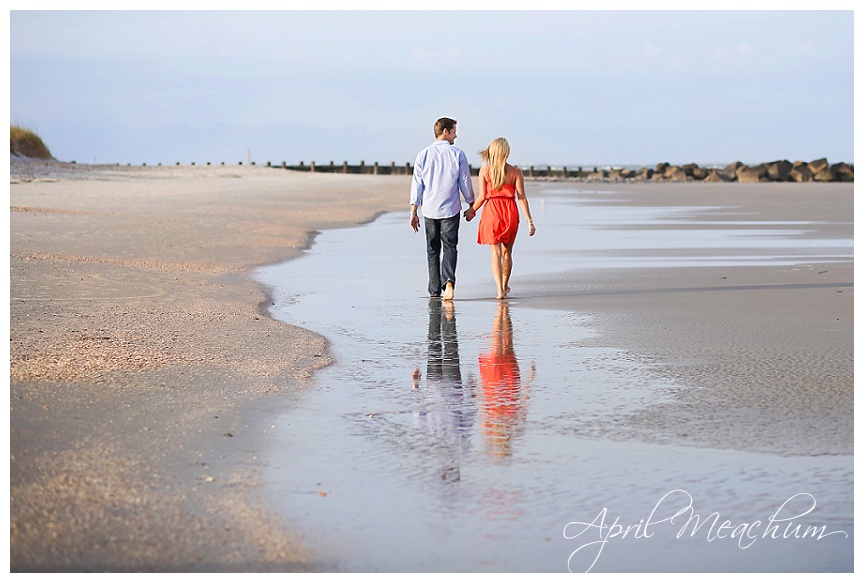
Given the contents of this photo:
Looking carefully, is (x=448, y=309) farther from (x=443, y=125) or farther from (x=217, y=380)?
(x=217, y=380)

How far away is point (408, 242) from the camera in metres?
19.3

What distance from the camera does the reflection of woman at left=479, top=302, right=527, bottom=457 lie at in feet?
18.0

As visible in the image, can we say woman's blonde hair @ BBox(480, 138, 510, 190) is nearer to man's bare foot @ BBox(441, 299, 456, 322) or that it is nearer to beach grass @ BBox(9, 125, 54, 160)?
man's bare foot @ BBox(441, 299, 456, 322)

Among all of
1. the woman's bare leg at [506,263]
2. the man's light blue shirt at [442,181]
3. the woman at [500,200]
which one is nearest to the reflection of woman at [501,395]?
the woman's bare leg at [506,263]

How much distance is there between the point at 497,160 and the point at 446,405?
5810 millimetres

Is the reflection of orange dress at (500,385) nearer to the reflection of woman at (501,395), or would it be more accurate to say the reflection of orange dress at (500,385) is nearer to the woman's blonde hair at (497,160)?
the reflection of woman at (501,395)

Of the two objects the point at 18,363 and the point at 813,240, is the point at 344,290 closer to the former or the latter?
the point at 18,363

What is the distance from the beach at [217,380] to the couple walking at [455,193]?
0.66 metres

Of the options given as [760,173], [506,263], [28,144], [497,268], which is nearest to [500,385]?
[497,268]

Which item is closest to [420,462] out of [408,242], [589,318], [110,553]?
[110,553]

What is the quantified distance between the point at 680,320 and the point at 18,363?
4905mm

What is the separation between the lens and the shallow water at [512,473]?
13.3 feet

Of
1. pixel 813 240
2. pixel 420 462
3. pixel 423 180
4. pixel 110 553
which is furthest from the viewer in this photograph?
pixel 813 240
